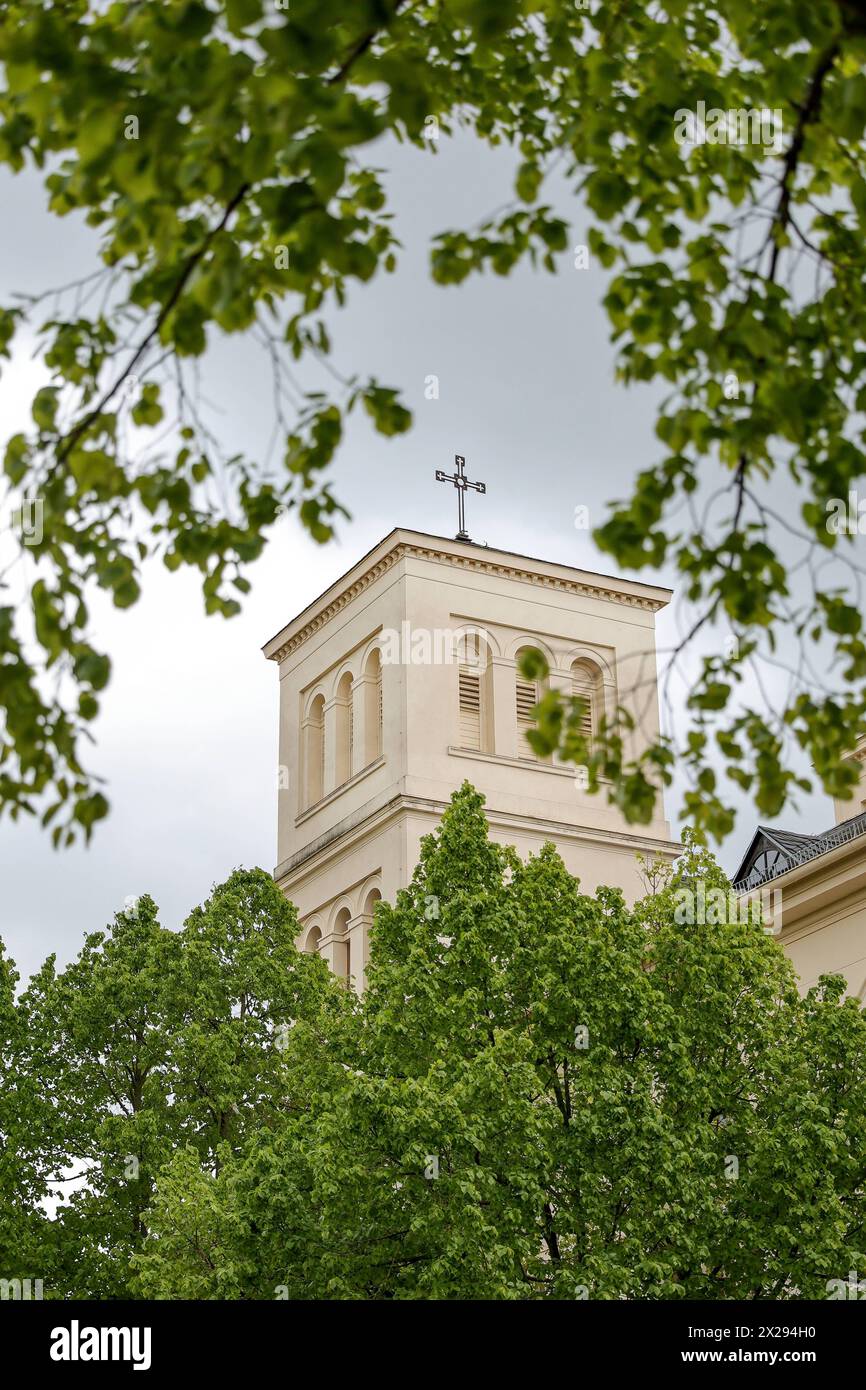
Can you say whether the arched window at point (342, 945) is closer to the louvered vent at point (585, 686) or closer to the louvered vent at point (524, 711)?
the louvered vent at point (524, 711)

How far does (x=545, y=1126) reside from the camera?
20047 millimetres

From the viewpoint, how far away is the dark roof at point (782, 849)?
34.4 m

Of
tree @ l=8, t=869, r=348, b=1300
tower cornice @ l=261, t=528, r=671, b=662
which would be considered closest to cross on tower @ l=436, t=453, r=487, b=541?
tower cornice @ l=261, t=528, r=671, b=662

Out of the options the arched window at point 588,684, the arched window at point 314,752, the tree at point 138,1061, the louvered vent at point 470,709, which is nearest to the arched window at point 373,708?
the louvered vent at point 470,709

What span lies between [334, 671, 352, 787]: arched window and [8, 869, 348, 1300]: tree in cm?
1478

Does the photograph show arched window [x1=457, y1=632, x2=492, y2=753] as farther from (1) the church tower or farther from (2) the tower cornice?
(2) the tower cornice

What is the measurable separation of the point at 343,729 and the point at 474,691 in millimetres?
3782

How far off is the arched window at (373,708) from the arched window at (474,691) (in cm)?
207

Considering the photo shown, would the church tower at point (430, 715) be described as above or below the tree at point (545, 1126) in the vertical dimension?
above

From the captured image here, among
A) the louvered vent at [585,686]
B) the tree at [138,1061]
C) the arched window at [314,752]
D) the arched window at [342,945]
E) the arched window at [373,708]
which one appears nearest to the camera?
the tree at [138,1061]

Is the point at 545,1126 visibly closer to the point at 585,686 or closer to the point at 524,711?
the point at 524,711

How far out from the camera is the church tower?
41656mm

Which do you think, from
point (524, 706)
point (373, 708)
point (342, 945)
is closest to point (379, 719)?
point (373, 708)
